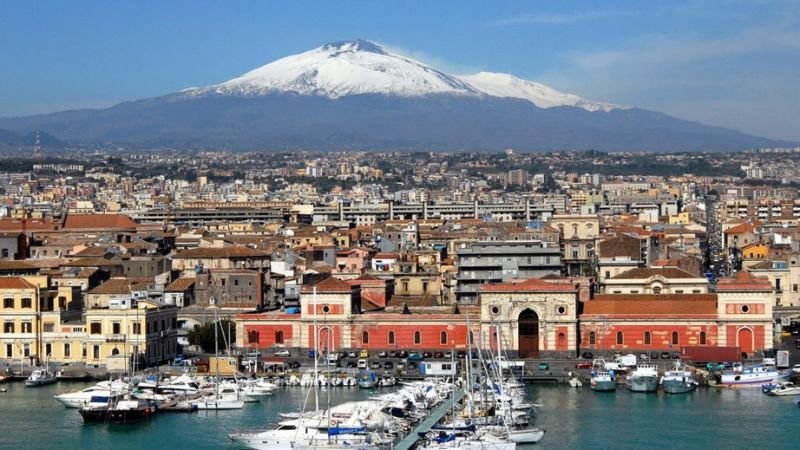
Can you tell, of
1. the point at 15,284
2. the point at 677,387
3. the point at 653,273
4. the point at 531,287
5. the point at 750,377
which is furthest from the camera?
the point at 653,273

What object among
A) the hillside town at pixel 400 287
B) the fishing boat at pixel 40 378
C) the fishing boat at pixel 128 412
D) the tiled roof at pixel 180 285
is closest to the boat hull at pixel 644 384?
the hillside town at pixel 400 287

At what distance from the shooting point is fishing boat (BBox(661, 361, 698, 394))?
4047cm

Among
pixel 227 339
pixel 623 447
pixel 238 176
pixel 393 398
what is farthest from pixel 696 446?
pixel 238 176

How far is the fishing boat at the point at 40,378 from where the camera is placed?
139 feet

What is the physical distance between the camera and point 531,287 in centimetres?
4491

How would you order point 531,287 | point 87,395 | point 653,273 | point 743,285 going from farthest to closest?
point 653,273 → point 531,287 → point 743,285 → point 87,395

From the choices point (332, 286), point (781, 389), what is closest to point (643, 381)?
point (781, 389)

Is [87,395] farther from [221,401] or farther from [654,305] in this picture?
[654,305]

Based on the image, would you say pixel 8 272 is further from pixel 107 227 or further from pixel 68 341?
pixel 107 227

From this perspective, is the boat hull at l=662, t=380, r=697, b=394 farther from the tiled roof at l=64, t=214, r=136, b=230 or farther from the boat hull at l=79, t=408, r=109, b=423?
the tiled roof at l=64, t=214, r=136, b=230

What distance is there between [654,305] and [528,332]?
3.20 metres

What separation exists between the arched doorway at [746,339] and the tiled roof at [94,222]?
45607mm

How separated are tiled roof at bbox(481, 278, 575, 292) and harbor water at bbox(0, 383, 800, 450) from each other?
3.83m

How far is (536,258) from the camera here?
5353 cm
